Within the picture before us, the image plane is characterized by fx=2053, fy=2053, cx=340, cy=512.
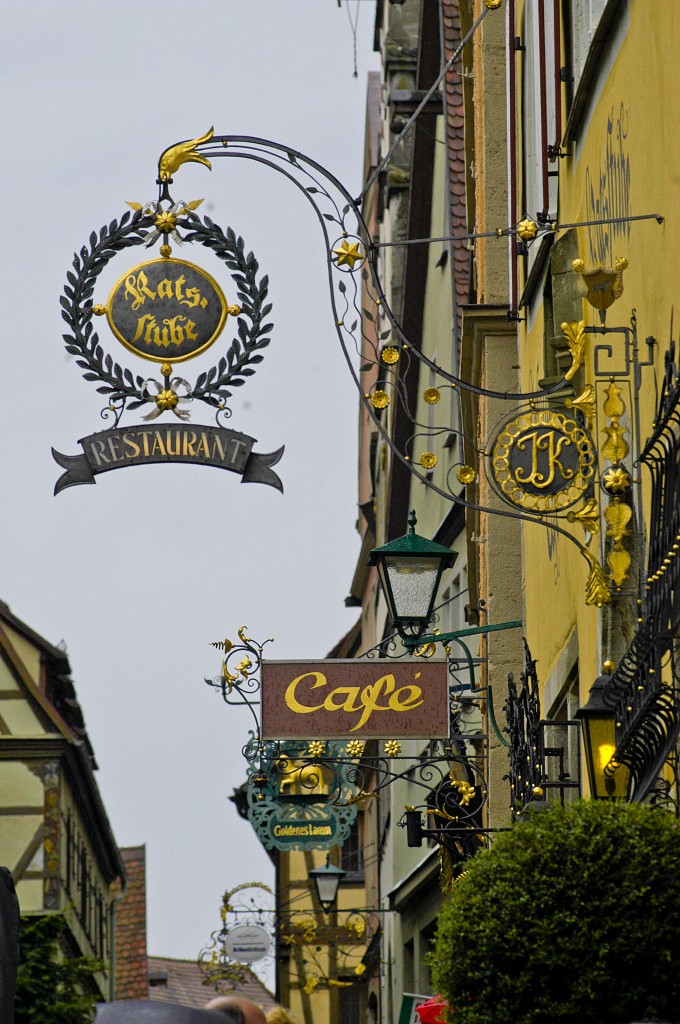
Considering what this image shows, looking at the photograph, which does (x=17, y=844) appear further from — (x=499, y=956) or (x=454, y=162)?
(x=499, y=956)

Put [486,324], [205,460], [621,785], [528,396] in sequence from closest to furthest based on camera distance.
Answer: [621,785], [528,396], [205,460], [486,324]

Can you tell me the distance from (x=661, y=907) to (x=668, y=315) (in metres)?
2.38

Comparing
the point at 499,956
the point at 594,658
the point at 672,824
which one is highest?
the point at 594,658

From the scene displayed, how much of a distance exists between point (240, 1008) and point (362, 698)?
128 inches

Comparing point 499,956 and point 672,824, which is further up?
point 672,824

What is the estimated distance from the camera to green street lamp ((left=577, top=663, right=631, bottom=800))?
260 inches

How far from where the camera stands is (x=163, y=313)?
1001 centimetres

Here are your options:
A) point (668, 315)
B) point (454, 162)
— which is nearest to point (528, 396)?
point (668, 315)

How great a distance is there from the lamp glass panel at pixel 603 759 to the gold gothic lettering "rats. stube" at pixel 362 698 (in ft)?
11.3

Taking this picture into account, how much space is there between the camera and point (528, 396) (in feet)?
24.8

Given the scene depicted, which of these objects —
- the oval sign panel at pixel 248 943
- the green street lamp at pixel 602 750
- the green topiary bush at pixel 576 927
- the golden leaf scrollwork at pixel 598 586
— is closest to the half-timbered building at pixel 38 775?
the oval sign panel at pixel 248 943

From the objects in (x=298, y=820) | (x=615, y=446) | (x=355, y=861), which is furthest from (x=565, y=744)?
(x=355, y=861)

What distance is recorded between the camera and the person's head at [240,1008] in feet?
22.4

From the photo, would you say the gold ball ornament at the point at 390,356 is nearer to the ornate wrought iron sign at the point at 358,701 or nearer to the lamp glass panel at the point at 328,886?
the ornate wrought iron sign at the point at 358,701
